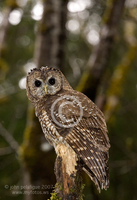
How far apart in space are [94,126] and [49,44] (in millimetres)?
2119

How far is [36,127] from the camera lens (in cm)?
397

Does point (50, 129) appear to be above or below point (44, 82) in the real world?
below

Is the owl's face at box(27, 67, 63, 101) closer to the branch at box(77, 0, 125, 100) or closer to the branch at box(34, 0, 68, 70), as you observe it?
the branch at box(34, 0, 68, 70)

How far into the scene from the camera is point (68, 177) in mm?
2023

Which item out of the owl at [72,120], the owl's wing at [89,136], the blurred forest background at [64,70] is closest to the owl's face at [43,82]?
the owl at [72,120]

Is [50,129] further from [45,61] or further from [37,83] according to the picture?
[45,61]

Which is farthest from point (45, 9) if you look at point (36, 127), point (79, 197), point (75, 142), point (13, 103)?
point (13, 103)

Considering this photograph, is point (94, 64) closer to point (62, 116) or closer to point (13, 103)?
point (62, 116)

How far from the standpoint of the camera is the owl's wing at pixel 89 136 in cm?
204

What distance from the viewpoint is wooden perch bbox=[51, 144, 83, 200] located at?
197cm

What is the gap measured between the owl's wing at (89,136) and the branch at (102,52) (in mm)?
2152

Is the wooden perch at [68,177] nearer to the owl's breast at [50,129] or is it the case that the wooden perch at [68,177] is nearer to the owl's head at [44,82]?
the owl's breast at [50,129]

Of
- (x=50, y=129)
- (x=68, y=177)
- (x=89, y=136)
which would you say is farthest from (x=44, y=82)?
(x=68, y=177)

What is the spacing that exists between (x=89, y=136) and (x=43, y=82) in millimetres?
700
